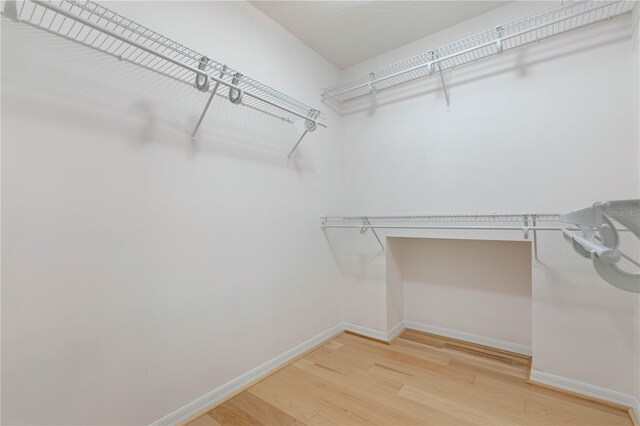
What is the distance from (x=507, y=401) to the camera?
65.4 inches

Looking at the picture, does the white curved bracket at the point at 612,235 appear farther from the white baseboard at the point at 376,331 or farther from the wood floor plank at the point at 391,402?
the white baseboard at the point at 376,331

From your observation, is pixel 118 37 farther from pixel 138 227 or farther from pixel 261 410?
pixel 261 410

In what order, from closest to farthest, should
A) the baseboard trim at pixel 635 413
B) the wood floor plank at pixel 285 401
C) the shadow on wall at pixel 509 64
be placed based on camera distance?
the baseboard trim at pixel 635 413, the wood floor plank at pixel 285 401, the shadow on wall at pixel 509 64

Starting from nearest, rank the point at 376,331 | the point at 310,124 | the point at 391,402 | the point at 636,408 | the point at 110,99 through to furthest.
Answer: the point at 110,99 < the point at 636,408 < the point at 391,402 < the point at 310,124 < the point at 376,331

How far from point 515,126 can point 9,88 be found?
105 inches

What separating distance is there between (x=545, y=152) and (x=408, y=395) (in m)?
1.76

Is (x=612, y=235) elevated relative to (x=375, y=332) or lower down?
elevated

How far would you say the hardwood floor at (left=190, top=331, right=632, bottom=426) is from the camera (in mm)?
1539

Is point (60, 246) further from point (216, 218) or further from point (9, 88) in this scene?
point (216, 218)

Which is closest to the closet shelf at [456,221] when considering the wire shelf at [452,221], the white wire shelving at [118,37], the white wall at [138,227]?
the wire shelf at [452,221]

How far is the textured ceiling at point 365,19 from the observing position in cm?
202

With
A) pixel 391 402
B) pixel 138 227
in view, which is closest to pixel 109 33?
pixel 138 227

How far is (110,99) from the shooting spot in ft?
4.30

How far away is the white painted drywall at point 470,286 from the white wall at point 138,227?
3.81 feet
